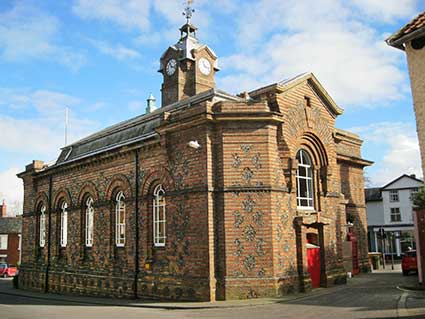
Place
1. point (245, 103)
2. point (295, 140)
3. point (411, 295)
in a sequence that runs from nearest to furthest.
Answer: point (411, 295) → point (245, 103) → point (295, 140)

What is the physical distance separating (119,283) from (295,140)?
935 cm

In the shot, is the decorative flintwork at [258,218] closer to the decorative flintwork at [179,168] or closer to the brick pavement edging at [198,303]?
the brick pavement edging at [198,303]

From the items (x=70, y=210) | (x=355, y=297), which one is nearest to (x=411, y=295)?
(x=355, y=297)

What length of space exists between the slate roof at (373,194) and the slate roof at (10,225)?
41.2 meters

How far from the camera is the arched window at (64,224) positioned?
23052 mm

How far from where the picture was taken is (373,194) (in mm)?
47688

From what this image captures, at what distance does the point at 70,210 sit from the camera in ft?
73.6

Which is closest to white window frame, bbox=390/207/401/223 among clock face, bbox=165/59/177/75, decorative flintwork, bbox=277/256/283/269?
clock face, bbox=165/59/177/75

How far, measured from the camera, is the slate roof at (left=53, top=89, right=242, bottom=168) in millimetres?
18722

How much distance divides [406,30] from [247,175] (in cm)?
672

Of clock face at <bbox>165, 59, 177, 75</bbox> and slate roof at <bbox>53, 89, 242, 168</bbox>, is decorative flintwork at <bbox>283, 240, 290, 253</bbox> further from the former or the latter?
clock face at <bbox>165, 59, 177, 75</bbox>

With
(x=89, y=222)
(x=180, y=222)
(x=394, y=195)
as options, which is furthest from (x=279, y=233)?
(x=394, y=195)

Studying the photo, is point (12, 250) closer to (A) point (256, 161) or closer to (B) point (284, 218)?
(B) point (284, 218)

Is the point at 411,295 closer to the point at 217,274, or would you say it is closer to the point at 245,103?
the point at 217,274
